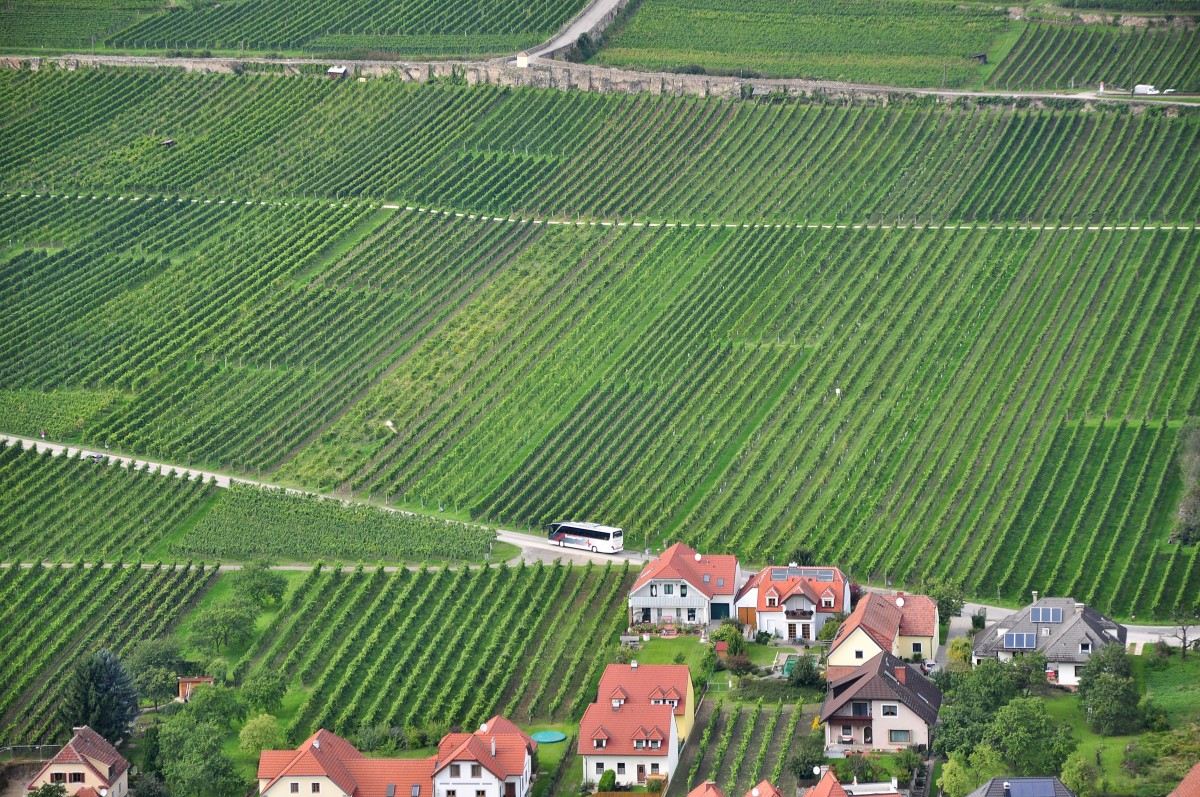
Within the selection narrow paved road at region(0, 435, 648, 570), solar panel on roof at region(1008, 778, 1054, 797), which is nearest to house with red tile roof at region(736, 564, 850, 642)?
narrow paved road at region(0, 435, 648, 570)

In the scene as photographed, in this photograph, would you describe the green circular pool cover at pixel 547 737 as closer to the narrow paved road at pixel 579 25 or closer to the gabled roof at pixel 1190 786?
the gabled roof at pixel 1190 786

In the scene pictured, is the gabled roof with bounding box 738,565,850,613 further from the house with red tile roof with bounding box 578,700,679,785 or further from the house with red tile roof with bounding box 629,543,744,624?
the house with red tile roof with bounding box 578,700,679,785

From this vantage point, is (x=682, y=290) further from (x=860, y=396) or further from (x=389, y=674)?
(x=389, y=674)

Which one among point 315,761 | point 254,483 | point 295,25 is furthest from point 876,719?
point 295,25

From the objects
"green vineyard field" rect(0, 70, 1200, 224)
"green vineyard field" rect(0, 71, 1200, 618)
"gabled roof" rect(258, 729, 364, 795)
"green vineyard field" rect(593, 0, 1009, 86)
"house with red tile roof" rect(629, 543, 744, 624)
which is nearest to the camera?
"gabled roof" rect(258, 729, 364, 795)

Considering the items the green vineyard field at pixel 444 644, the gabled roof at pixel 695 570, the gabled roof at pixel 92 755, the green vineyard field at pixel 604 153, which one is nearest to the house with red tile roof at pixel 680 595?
the gabled roof at pixel 695 570

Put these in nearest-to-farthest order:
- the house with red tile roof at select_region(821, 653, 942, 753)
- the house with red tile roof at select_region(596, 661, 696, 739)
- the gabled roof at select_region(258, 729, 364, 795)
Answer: the gabled roof at select_region(258, 729, 364, 795) → the house with red tile roof at select_region(821, 653, 942, 753) → the house with red tile roof at select_region(596, 661, 696, 739)
